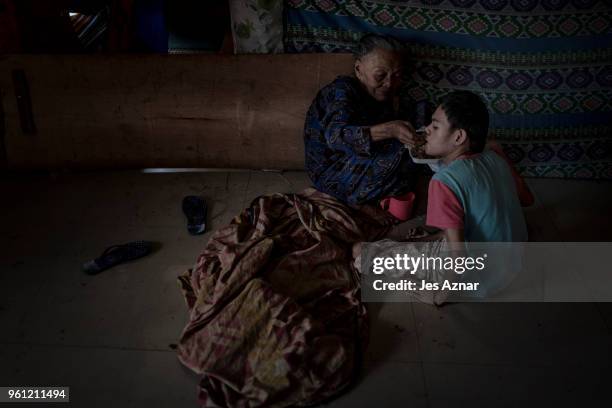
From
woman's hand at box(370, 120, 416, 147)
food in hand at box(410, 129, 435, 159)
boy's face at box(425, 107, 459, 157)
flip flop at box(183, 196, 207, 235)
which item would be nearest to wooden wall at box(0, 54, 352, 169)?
flip flop at box(183, 196, 207, 235)

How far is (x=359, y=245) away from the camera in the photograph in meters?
2.49

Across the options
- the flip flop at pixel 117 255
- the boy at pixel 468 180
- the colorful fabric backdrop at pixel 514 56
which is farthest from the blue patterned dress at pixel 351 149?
the flip flop at pixel 117 255

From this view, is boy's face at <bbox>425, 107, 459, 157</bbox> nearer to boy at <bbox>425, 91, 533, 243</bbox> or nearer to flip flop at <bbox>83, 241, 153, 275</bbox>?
boy at <bbox>425, 91, 533, 243</bbox>

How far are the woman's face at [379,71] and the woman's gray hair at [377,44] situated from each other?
0.06 feet

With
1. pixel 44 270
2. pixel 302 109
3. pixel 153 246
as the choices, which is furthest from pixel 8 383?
pixel 302 109

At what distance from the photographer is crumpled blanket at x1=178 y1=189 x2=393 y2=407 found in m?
1.89

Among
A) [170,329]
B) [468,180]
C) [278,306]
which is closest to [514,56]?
[468,180]

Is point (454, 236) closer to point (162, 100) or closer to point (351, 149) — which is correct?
point (351, 149)

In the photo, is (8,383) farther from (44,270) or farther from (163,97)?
(163,97)

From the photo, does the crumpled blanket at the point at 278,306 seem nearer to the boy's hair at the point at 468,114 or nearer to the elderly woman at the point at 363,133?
the elderly woman at the point at 363,133

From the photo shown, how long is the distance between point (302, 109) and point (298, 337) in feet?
4.58

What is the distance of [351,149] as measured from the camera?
2637mm

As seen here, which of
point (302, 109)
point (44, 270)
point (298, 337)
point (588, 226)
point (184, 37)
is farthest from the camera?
point (184, 37)

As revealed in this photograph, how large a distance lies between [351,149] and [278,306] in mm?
914
